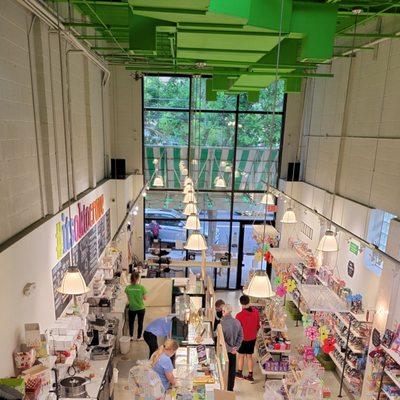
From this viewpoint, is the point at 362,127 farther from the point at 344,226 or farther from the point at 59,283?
the point at 59,283

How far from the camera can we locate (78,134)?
7.75 m

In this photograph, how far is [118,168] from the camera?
1096 centimetres

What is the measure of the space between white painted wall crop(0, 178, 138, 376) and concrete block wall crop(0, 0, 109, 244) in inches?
8.9

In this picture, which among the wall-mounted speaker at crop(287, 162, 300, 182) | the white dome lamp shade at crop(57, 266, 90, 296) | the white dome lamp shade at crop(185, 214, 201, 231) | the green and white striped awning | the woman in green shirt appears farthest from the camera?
the green and white striped awning

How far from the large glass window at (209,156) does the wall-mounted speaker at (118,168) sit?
49.1 inches

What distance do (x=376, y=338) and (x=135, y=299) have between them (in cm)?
501

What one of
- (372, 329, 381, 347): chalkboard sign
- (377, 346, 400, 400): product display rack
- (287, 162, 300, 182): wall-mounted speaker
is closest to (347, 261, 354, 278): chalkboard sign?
(372, 329, 381, 347): chalkboard sign

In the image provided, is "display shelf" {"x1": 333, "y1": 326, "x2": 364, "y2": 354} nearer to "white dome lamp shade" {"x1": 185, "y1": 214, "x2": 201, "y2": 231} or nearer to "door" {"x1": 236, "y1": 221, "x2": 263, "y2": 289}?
"white dome lamp shade" {"x1": 185, "y1": 214, "x2": 201, "y2": 231}

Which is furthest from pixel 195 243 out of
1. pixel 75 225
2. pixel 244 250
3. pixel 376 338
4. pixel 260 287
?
pixel 244 250

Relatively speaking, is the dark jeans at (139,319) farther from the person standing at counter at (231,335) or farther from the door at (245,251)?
the door at (245,251)

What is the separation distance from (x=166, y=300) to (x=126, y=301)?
1.68 m

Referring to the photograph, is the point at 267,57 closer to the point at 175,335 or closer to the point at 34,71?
the point at 34,71

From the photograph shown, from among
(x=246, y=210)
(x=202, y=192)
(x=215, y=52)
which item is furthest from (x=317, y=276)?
(x=215, y=52)

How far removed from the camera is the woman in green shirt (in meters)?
8.77
